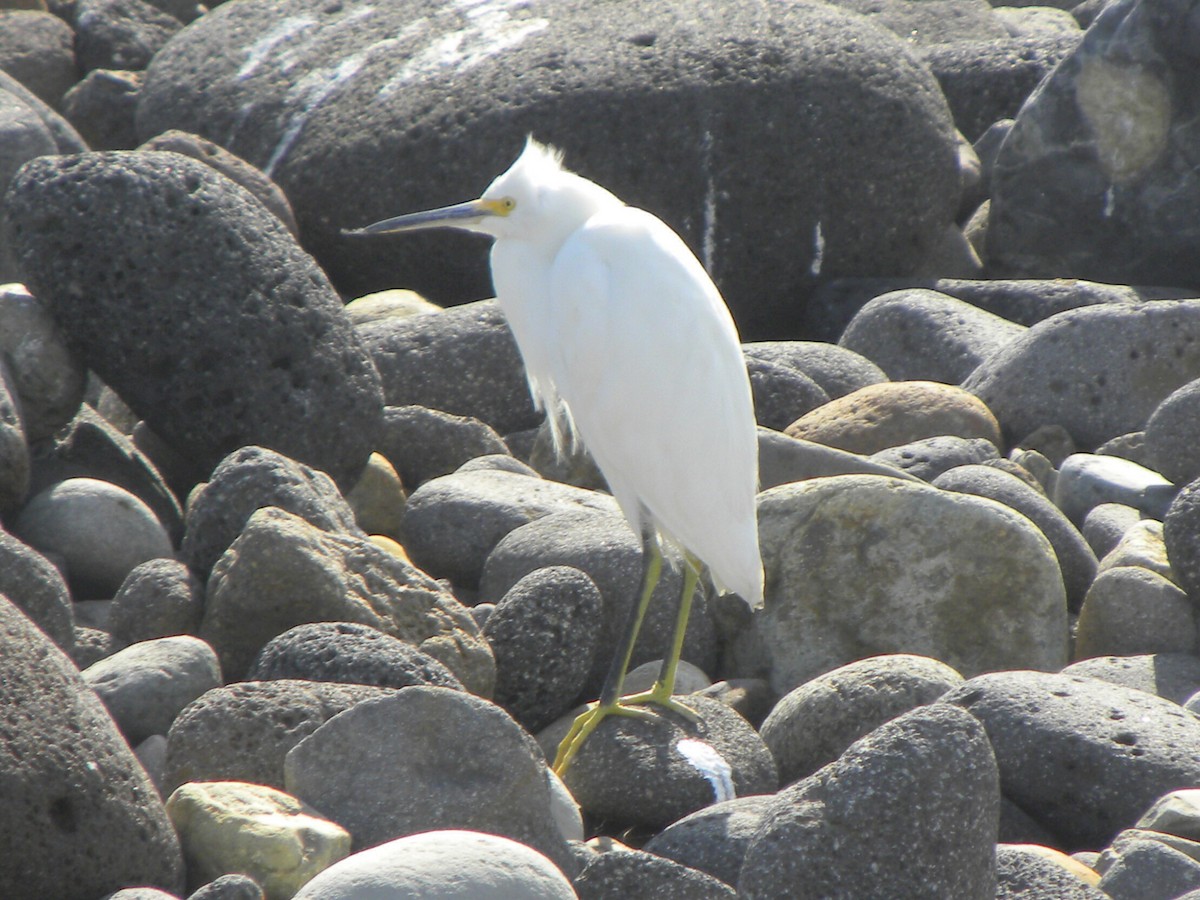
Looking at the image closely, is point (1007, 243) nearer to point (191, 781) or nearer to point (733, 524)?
point (733, 524)

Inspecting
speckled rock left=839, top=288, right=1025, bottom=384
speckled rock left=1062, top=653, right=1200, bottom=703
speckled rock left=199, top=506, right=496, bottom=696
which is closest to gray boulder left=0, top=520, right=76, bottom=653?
speckled rock left=199, top=506, right=496, bottom=696

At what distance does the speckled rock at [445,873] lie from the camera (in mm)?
2301

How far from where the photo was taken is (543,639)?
4.13 metres

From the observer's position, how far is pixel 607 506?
5438 millimetres

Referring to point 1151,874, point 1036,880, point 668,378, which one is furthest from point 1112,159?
point 1036,880

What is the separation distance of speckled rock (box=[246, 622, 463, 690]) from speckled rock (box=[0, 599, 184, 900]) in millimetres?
724

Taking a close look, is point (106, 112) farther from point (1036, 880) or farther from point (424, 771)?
point (1036, 880)

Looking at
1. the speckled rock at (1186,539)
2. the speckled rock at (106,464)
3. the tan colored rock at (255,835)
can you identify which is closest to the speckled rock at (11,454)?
the speckled rock at (106,464)

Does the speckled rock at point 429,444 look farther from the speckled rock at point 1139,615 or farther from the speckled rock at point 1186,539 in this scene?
the speckled rock at point 1186,539

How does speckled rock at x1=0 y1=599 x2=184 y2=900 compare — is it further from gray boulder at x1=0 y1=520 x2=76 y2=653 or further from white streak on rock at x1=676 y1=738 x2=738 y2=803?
white streak on rock at x1=676 y1=738 x2=738 y2=803

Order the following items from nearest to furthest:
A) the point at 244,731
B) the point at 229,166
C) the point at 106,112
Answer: the point at 244,731 < the point at 229,166 < the point at 106,112

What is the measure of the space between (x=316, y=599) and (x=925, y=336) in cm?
402

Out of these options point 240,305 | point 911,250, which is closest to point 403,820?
point 240,305

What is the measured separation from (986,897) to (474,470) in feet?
11.1
